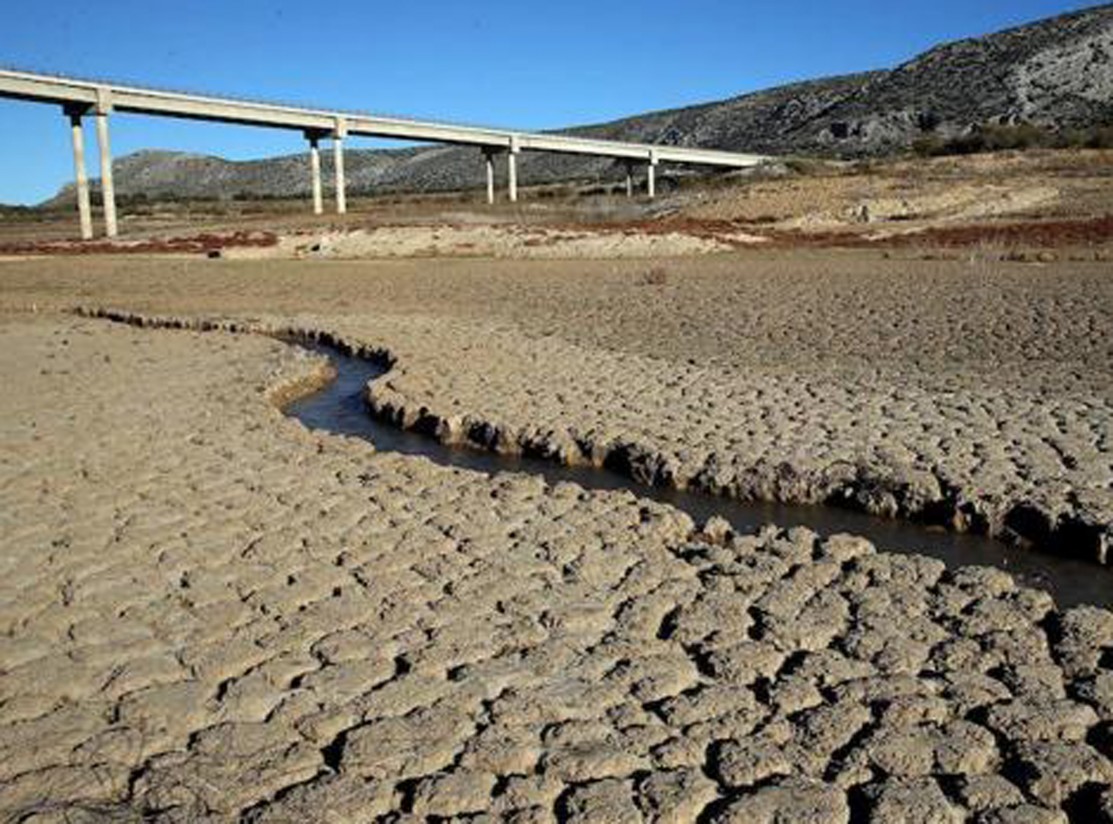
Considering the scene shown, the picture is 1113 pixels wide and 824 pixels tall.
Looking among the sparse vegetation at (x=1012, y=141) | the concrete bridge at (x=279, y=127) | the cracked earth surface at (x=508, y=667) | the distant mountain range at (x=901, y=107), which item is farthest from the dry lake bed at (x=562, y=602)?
→ the distant mountain range at (x=901, y=107)

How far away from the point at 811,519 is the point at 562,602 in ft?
7.48

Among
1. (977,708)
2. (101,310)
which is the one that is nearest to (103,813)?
(977,708)

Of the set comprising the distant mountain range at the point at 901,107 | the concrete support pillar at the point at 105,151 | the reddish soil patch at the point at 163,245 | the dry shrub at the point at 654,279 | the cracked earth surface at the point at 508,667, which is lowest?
the cracked earth surface at the point at 508,667

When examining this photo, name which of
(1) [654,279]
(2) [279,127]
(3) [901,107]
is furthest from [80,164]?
(3) [901,107]

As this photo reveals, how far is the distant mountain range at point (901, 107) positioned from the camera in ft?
269

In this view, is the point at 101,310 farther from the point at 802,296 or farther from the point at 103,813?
the point at 103,813

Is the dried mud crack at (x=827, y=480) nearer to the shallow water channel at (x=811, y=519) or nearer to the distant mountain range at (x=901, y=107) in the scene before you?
the shallow water channel at (x=811, y=519)

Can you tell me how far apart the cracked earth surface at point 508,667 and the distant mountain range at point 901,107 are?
78.3 meters

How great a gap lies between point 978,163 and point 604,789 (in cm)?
5070

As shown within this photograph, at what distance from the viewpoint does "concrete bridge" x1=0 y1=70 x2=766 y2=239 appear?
45.0m

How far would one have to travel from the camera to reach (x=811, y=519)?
6137 millimetres

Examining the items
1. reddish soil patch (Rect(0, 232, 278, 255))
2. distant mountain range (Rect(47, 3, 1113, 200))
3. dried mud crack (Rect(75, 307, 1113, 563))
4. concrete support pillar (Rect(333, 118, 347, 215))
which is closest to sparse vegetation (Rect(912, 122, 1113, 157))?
distant mountain range (Rect(47, 3, 1113, 200))

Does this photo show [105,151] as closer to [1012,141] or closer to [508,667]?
[508,667]

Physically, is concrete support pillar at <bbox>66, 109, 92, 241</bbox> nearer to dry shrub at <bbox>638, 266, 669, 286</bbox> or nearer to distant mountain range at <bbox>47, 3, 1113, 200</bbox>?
dry shrub at <bbox>638, 266, 669, 286</bbox>
